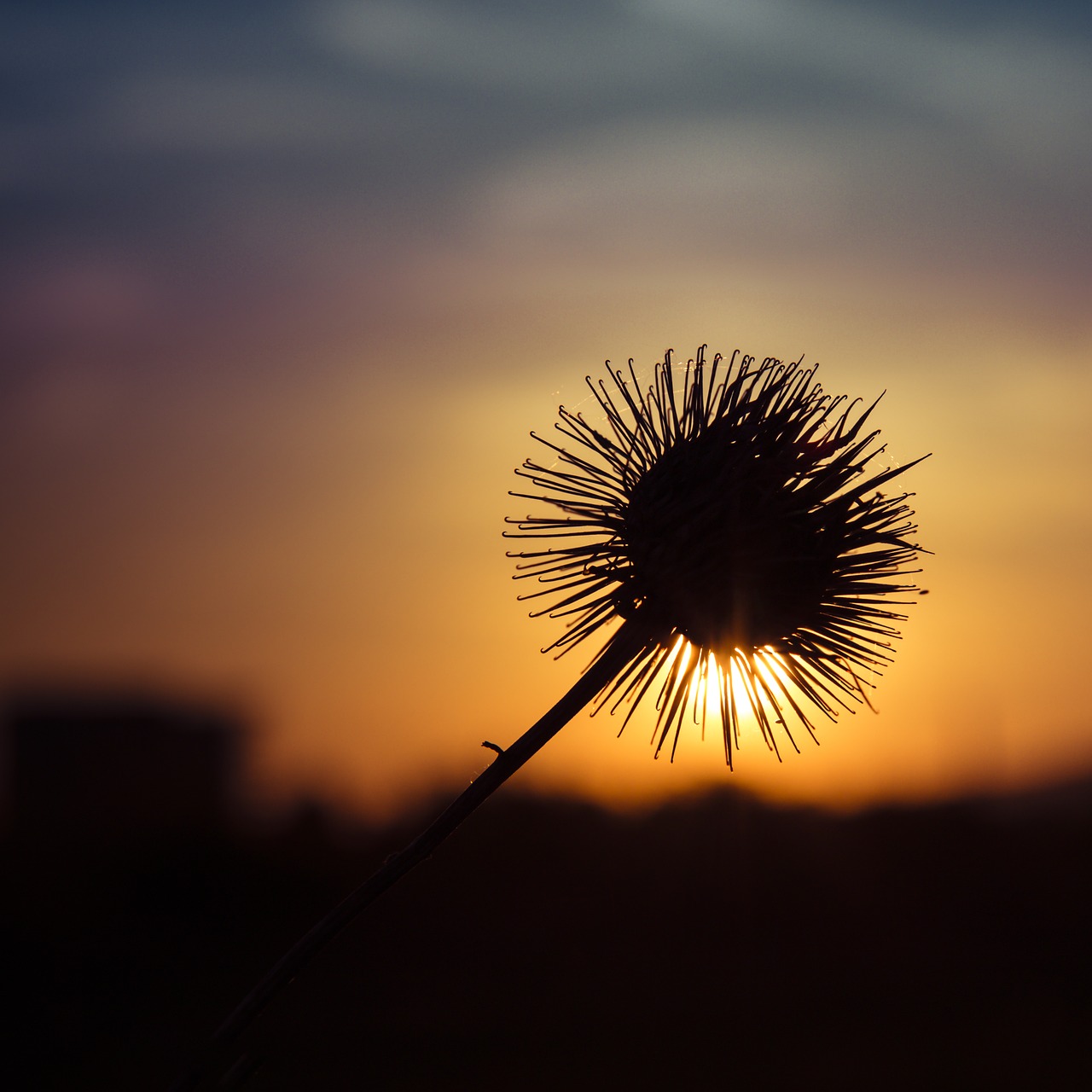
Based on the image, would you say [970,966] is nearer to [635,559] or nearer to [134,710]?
[635,559]

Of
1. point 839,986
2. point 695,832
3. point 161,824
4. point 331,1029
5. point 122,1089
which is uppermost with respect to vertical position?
point 695,832

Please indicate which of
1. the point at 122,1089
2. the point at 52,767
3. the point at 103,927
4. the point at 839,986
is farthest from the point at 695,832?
the point at 52,767

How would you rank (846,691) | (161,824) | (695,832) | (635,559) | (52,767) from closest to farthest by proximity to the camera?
(635,559)
(846,691)
(695,832)
(161,824)
(52,767)

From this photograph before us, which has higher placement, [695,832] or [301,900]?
[695,832]

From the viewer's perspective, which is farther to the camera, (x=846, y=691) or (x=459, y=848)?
(x=459, y=848)

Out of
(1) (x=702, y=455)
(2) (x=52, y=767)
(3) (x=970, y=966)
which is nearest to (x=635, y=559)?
(1) (x=702, y=455)

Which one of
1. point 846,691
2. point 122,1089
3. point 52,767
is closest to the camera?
point 846,691
